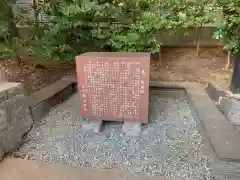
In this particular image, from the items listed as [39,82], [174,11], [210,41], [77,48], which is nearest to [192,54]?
[210,41]

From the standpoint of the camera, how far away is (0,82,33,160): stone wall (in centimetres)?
239

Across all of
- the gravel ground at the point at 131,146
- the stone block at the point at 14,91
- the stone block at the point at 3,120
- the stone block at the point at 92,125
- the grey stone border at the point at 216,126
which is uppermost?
the stone block at the point at 14,91

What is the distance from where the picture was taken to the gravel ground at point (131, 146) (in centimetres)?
224

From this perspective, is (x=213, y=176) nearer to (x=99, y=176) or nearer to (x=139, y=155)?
(x=139, y=155)

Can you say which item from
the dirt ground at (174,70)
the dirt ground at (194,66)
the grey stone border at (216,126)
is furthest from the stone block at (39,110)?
the dirt ground at (194,66)

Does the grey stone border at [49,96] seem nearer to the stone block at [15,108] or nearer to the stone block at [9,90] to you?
the stone block at [15,108]

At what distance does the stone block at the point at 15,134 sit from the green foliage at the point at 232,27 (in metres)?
2.19

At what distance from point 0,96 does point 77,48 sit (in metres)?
2.04

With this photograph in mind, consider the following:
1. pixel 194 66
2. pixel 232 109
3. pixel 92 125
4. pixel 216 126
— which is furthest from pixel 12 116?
pixel 194 66

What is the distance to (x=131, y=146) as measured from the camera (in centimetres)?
259

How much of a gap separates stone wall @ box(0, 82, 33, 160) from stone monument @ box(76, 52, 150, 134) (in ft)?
2.17

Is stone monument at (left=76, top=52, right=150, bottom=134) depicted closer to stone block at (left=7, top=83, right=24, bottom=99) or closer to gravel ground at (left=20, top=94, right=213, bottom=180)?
gravel ground at (left=20, top=94, right=213, bottom=180)

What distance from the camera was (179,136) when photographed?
274 centimetres

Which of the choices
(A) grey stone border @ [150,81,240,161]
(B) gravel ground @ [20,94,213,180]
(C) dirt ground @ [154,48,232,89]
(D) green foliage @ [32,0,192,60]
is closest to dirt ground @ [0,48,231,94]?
(C) dirt ground @ [154,48,232,89]
